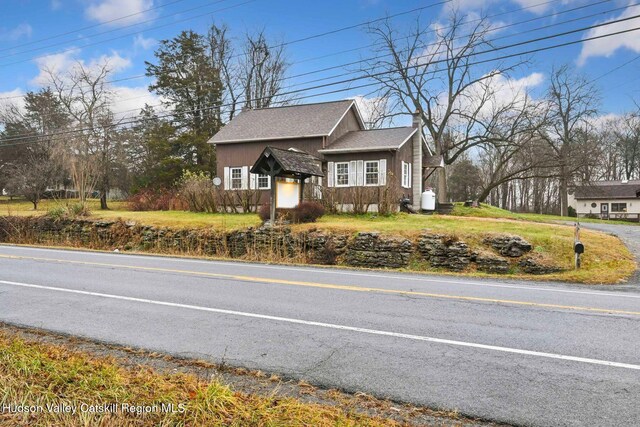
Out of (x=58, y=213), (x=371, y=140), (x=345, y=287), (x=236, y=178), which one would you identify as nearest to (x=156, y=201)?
(x=236, y=178)

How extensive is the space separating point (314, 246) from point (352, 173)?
10.5m

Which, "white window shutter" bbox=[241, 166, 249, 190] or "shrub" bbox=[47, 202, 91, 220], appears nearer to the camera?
"shrub" bbox=[47, 202, 91, 220]

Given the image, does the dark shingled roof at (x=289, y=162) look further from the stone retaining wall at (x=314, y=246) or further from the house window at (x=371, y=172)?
the house window at (x=371, y=172)

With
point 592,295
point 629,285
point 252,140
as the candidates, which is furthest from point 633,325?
point 252,140

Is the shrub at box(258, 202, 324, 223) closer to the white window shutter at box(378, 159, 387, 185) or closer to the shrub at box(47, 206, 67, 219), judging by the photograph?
the white window shutter at box(378, 159, 387, 185)

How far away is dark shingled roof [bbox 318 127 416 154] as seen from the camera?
77.3 feet

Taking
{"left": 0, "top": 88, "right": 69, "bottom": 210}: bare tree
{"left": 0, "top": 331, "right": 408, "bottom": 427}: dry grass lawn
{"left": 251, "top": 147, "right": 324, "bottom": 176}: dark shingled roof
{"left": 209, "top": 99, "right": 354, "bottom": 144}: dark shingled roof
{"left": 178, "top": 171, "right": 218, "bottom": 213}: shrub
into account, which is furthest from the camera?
{"left": 0, "top": 88, "right": 69, "bottom": 210}: bare tree

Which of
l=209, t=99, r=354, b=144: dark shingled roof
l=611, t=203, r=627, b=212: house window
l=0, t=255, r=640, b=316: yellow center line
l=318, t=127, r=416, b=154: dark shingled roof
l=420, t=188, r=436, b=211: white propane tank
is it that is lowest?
l=0, t=255, r=640, b=316: yellow center line

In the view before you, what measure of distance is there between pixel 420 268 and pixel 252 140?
16.7m

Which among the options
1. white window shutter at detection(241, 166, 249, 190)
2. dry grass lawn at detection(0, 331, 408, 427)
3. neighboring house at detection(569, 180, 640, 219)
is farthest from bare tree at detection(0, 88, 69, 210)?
neighboring house at detection(569, 180, 640, 219)

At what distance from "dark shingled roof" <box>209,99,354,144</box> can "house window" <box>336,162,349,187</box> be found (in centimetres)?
210

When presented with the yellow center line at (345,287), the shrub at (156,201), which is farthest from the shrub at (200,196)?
the yellow center line at (345,287)

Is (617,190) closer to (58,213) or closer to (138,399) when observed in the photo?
(58,213)

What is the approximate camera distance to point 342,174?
2462cm
